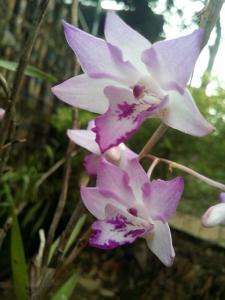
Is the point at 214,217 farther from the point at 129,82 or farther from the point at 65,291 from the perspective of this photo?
the point at 65,291

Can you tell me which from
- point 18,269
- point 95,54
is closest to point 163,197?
point 95,54

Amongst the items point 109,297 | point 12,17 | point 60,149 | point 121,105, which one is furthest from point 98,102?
point 60,149

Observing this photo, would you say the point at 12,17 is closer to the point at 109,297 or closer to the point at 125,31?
the point at 109,297

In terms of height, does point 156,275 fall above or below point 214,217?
below

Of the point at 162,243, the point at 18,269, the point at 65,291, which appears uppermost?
the point at 162,243

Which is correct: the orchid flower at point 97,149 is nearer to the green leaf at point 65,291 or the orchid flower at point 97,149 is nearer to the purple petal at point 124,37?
the purple petal at point 124,37
